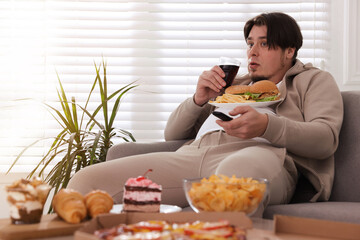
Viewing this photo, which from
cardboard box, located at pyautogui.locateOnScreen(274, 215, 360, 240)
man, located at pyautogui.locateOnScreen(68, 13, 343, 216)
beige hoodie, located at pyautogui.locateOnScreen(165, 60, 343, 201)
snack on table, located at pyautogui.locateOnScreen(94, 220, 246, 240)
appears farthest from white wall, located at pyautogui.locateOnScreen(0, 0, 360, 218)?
snack on table, located at pyautogui.locateOnScreen(94, 220, 246, 240)

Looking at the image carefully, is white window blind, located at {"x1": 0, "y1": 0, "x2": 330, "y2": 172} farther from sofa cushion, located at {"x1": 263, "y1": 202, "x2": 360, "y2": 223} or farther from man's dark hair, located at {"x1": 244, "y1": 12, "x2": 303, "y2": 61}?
sofa cushion, located at {"x1": 263, "y1": 202, "x2": 360, "y2": 223}

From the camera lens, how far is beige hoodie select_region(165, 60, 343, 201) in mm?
1948

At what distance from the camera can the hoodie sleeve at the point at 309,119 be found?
194 centimetres

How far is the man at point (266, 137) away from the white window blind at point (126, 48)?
1.13m

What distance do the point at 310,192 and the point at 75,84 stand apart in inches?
79.9

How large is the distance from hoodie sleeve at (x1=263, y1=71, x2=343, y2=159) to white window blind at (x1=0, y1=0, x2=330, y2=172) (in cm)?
137

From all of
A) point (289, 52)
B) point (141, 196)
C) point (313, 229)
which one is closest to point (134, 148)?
point (289, 52)

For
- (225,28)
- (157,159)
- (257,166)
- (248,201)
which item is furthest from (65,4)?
(248,201)

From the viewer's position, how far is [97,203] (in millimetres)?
1191

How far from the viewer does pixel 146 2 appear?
11.8 ft

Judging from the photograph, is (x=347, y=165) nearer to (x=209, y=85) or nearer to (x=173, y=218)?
(x=209, y=85)

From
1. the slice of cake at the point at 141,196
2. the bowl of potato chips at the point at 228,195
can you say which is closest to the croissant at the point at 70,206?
the slice of cake at the point at 141,196

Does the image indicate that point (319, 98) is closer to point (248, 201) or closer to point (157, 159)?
point (157, 159)

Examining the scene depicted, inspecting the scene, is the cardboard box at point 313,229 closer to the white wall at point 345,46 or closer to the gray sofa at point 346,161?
the gray sofa at point 346,161
